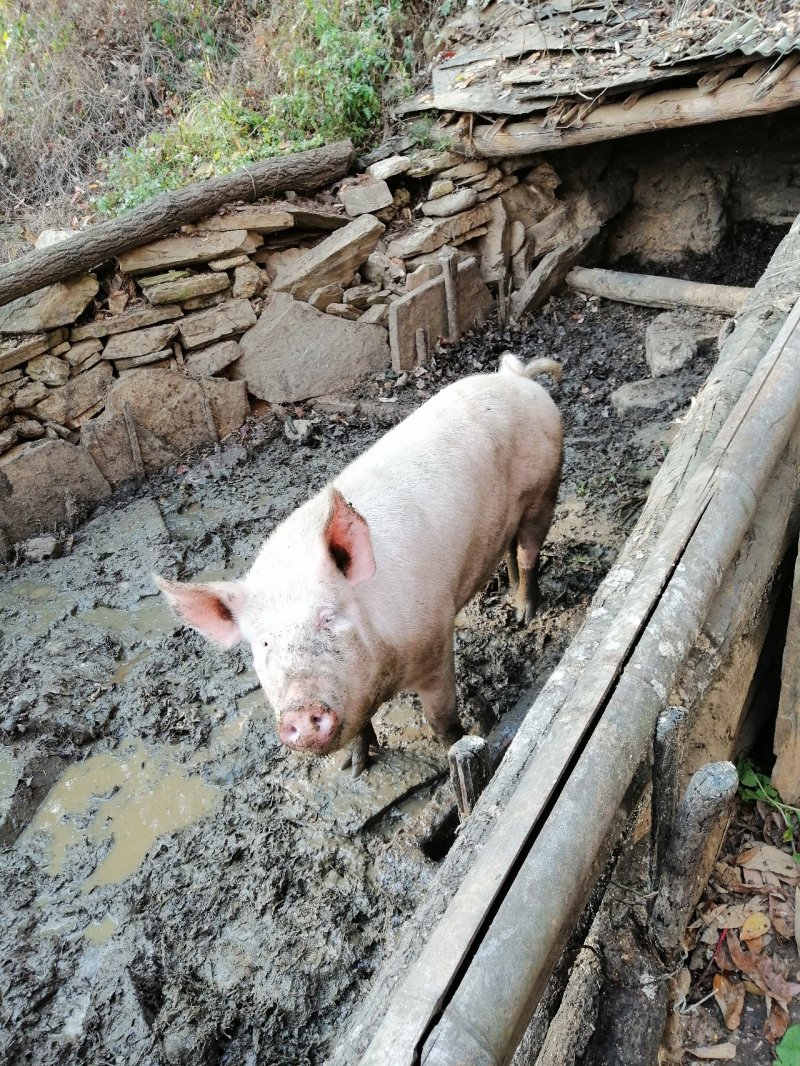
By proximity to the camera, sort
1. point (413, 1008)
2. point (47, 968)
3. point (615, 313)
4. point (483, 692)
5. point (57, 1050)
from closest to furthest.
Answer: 1. point (413, 1008)
2. point (57, 1050)
3. point (47, 968)
4. point (483, 692)
5. point (615, 313)

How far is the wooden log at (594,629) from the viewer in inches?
60.4

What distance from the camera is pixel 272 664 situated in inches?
90.0

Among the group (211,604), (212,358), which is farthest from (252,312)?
(211,604)

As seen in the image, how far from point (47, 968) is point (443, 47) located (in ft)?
25.8

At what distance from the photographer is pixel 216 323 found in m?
6.02

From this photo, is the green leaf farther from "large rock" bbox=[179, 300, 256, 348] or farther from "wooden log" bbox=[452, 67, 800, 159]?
"wooden log" bbox=[452, 67, 800, 159]

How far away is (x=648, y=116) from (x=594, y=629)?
5.44 meters

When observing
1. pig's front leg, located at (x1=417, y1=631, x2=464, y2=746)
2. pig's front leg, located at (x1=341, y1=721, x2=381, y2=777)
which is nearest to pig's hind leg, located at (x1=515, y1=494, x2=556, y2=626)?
pig's front leg, located at (x1=417, y1=631, x2=464, y2=746)

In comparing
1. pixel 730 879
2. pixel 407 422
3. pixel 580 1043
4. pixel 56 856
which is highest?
pixel 407 422

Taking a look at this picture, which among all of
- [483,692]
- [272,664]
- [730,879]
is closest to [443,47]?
[483,692]

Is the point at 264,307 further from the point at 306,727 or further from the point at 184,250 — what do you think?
the point at 306,727

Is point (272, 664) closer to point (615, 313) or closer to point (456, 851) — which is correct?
point (456, 851)

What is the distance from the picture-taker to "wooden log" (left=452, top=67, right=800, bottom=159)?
18.0ft

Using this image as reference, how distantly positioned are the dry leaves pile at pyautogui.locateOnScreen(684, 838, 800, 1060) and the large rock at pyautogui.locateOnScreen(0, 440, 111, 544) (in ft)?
16.1
